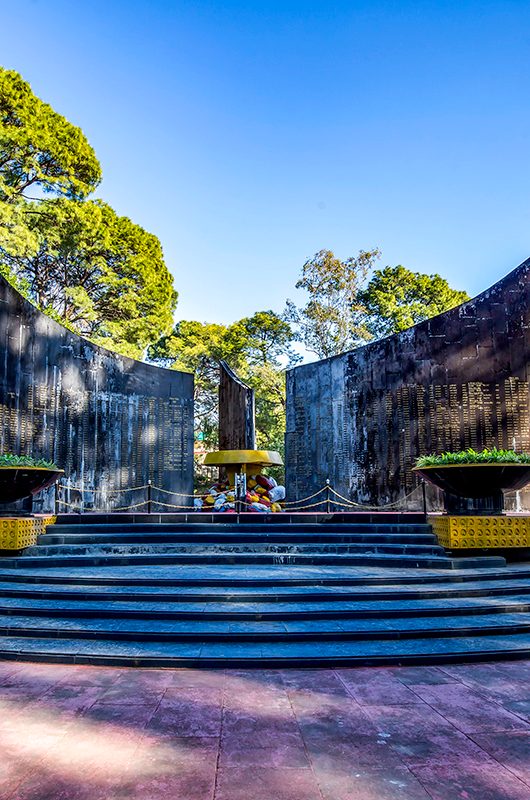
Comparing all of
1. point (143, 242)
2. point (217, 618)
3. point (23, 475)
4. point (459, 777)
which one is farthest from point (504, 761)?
point (143, 242)

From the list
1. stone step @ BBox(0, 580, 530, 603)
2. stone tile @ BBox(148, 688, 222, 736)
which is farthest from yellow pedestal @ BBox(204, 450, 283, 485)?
stone tile @ BBox(148, 688, 222, 736)

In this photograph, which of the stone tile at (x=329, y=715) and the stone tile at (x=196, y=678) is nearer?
the stone tile at (x=329, y=715)

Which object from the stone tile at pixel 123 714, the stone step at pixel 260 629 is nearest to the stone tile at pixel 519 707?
the stone step at pixel 260 629

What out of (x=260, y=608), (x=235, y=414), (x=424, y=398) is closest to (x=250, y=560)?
(x=260, y=608)

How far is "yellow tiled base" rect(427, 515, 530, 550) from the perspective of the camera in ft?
25.4

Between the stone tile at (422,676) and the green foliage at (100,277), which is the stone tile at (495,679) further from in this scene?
the green foliage at (100,277)

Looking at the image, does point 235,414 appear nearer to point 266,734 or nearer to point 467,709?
point 467,709

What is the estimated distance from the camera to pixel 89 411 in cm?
1291

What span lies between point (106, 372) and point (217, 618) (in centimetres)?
938

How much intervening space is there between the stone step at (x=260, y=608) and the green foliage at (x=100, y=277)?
1326 cm

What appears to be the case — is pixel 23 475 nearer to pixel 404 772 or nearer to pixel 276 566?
pixel 276 566

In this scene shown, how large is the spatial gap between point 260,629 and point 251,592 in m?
0.94

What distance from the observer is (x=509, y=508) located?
11.4 metres

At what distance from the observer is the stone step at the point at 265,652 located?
4371 millimetres
